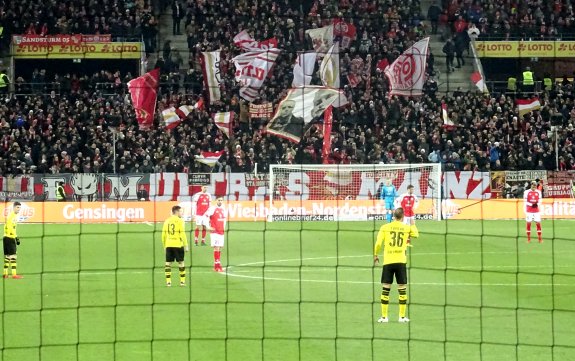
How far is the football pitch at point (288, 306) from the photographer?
14.5m

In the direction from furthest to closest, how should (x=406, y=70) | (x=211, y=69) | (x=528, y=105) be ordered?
(x=528, y=105) < (x=406, y=70) < (x=211, y=69)

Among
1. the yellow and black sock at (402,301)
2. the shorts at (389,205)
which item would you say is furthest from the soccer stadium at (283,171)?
the shorts at (389,205)

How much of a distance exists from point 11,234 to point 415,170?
62.1 ft

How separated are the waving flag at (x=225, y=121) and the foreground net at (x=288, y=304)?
28.5 feet

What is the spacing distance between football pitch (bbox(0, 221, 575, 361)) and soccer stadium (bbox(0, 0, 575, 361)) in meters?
0.10

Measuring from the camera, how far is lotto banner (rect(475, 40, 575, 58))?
46688 millimetres

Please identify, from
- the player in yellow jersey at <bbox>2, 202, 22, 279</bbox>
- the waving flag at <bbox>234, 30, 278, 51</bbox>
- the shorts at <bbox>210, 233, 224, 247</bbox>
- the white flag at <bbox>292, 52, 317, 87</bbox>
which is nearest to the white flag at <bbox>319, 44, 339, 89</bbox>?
the white flag at <bbox>292, 52, 317, 87</bbox>

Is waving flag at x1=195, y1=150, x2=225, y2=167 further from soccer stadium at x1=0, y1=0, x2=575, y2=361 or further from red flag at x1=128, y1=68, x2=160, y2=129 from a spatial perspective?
red flag at x1=128, y1=68, x2=160, y2=129

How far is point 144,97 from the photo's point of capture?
3584 centimetres

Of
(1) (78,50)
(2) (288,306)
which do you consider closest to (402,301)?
(2) (288,306)

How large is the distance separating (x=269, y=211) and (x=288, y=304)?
18791mm

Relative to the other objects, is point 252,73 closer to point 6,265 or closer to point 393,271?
point 6,265

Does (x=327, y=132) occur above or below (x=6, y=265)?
above

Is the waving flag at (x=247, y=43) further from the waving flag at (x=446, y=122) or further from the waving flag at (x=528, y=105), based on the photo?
the waving flag at (x=528, y=105)
